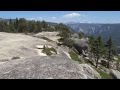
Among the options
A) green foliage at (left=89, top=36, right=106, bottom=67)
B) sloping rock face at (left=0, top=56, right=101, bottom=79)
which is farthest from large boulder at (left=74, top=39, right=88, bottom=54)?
sloping rock face at (left=0, top=56, right=101, bottom=79)

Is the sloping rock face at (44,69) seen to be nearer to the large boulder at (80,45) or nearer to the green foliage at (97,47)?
the large boulder at (80,45)

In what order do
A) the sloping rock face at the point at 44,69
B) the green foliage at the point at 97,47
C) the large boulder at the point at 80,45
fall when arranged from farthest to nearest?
the green foliage at the point at 97,47, the large boulder at the point at 80,45, the sloping rock face at the point at 44,69

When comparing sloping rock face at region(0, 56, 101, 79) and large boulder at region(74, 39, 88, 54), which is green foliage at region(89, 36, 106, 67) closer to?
large boulder at region(74, 39, 88, 54)

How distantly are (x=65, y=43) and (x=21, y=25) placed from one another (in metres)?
17.0

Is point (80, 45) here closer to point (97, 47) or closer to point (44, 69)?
point (97, 47)

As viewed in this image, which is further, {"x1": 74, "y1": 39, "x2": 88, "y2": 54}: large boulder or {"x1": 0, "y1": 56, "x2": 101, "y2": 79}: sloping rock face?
{"x1": 74, "y1": 39, "x2": 88, "y2": 54}: large boulder

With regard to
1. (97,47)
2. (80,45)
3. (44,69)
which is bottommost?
(97,47)

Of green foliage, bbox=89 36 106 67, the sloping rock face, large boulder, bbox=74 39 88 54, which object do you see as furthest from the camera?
green foliage, bbox=89 36 106 67

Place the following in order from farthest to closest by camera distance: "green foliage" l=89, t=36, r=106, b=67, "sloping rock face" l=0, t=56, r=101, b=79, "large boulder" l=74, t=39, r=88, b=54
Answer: "green foliage" l=89, t=36, r=106, b=67 < "large boulder" l=74, t=39, r=88, b=54 < "sloping rock face" l=0, t=56, r=101, b=79

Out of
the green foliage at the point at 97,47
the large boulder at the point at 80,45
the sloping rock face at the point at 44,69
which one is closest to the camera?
the sloping rock face at the point at 44,69

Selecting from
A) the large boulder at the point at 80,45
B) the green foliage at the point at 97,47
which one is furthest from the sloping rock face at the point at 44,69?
the green foliage at the point at 97,47

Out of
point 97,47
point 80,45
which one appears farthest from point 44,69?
point 97,47
